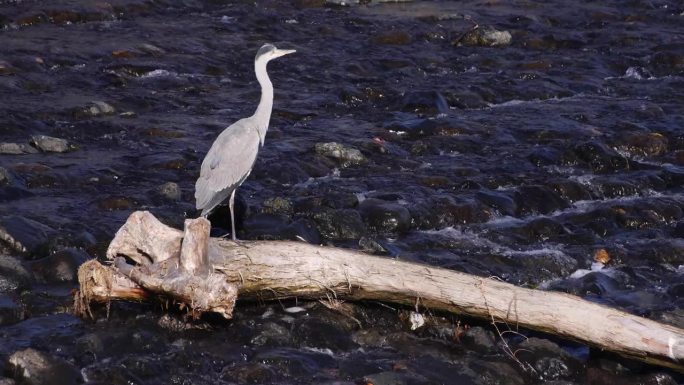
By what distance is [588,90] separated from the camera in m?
16.7

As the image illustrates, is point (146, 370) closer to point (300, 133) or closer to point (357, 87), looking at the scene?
point (300, 133)

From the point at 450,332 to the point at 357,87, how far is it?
7995 mm

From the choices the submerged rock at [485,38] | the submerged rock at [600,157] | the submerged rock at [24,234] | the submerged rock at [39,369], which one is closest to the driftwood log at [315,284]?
the submerged rock at [39,369]

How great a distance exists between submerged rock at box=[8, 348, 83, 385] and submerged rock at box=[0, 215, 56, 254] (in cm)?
223

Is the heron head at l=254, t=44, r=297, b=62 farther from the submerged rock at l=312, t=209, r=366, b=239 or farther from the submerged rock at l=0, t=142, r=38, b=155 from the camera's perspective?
the submerged rock at l=0, t=142, r=38, b=155

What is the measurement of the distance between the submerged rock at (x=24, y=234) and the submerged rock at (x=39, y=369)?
2.23 m

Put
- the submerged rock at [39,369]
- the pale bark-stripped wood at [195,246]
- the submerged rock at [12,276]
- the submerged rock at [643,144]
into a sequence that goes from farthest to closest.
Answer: the submerged rock at [643,144]
the submerged rock at [12,276]
the pale bark-stripped wood at [195,246]
the submerged rock at [39,369]

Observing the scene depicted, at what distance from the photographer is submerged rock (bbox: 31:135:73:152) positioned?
12422mm

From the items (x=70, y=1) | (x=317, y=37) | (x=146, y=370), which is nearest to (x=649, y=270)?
(x=146, y=370)

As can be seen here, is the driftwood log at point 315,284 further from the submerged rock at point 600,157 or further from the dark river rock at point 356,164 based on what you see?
the submerged rock at point 600,157

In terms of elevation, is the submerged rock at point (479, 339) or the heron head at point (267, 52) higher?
the heron head at point (267, 52)

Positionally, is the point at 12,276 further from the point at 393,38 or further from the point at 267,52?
the point at 393,38

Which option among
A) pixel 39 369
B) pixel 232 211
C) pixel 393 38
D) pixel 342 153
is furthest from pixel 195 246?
pixel 393 38

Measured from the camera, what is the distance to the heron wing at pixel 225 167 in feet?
32.9
